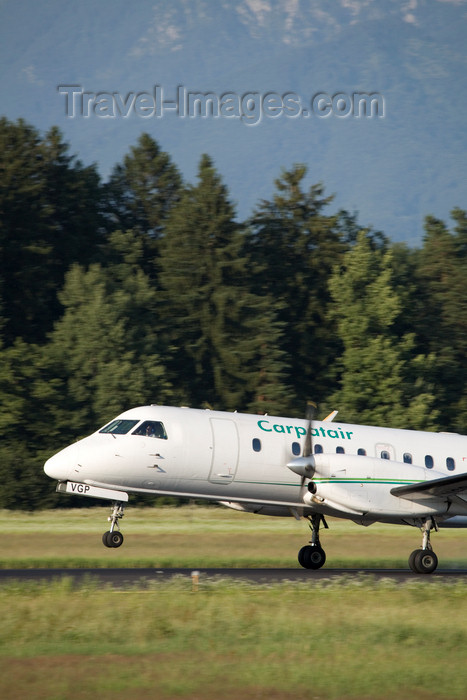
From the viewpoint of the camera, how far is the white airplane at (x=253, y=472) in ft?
64.6

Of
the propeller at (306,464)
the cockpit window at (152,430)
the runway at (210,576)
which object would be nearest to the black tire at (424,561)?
the runway at (210,576)

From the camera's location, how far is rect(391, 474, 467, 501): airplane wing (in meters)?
19.5

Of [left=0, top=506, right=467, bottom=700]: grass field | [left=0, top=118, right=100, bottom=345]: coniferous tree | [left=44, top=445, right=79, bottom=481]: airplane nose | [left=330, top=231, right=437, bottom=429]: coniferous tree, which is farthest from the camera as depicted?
[left=0, top=118, right=100, bottom=345]: coniferous tree

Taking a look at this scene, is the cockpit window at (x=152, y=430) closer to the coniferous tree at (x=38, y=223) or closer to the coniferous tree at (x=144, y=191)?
the coniferous tree at (x=38, y=223)

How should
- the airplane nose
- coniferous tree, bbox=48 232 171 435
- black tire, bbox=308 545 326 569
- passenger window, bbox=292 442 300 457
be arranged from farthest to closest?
coniferous tree, bbox=48 232 171 435, black tire, bbox=308 545 326 569, passenger window, bbox=292 442 300 457, the airplane nose

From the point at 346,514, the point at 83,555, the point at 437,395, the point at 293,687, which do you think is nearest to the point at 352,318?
the point at 437,395

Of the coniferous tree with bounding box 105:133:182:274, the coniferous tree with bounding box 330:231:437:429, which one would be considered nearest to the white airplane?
Result: the coniferous tree with bounding box 330:231:437:429

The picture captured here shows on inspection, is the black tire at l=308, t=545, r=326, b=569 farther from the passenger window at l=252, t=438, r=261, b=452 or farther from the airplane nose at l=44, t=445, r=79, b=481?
the airplane nose at l=44, t=445, r=79, b=481

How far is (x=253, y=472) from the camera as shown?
20562 mm

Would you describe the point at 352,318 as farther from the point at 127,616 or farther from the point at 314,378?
the point at 127,616

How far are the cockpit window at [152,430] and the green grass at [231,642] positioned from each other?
407 cm

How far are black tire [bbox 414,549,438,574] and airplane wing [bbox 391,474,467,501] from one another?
1.20 meters

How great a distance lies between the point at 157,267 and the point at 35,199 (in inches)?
330

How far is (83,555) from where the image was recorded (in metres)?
25.7
